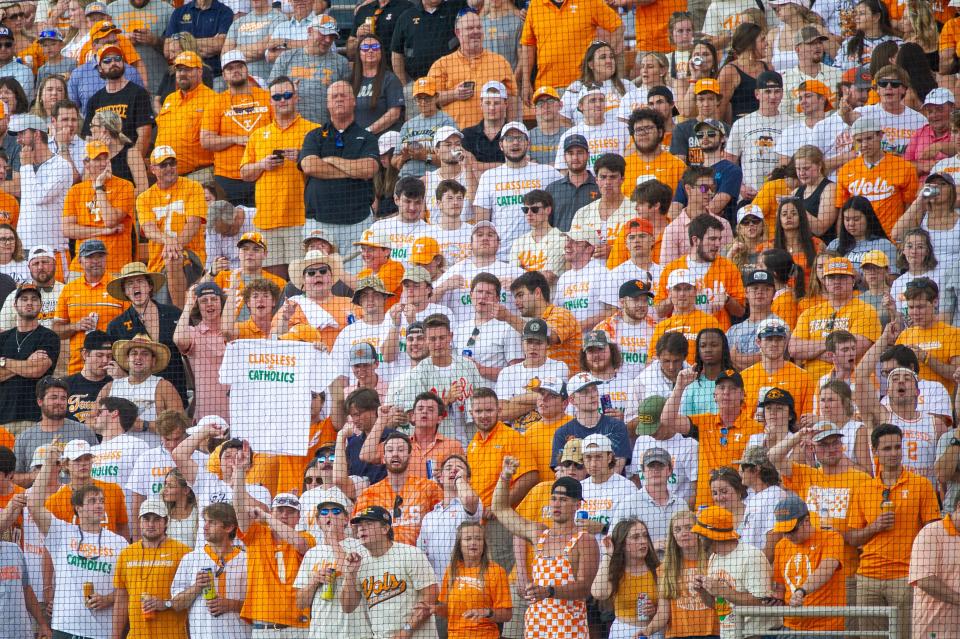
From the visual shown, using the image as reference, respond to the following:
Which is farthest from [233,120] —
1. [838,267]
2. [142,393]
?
[838,267]

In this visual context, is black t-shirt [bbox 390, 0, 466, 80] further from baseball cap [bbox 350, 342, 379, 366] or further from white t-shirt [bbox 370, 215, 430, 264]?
baseball cap [bbox 350, 342, 379, 366]

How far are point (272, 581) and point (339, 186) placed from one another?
2.99 meters

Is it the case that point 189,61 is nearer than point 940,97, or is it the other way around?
point 940,97

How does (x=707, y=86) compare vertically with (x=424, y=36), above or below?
below

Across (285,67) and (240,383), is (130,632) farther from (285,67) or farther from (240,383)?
(285,67)

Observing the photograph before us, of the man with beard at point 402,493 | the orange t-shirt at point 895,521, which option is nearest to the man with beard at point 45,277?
the man with beard at point 402,493

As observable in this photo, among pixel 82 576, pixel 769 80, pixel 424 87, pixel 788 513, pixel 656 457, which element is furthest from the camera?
pixel 424 87

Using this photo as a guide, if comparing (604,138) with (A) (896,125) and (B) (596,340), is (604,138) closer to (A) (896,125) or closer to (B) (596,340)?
(A) (896,125)

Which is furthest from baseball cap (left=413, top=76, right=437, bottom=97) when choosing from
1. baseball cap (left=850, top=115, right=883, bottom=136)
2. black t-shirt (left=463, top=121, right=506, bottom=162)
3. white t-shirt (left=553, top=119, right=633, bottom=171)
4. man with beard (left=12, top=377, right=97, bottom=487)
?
man with beard (left=12, top=377, right=97, bottom=487)

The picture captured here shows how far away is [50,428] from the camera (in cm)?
943

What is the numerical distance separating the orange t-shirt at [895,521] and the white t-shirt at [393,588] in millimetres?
2061

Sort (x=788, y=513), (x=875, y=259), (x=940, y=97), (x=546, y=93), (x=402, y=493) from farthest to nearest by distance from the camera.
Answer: (x=546, y=93), (x=940, y=97), (x=875, y=259), (x=402, y=493), (x=788, y=513)

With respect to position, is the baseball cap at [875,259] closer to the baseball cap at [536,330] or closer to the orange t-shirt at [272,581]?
the baseball cap at [536,330]

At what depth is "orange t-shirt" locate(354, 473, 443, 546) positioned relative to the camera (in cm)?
830
